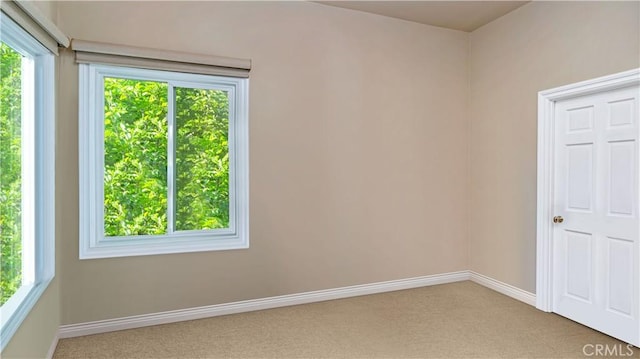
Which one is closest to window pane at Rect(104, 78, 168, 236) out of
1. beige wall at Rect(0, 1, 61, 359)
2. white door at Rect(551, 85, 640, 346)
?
beige wall at Rect(0, 1, 61, 359)

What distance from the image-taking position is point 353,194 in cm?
369

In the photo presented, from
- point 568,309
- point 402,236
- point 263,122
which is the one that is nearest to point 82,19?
point 263,122

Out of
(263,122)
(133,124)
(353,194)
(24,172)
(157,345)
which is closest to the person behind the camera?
(24,172)

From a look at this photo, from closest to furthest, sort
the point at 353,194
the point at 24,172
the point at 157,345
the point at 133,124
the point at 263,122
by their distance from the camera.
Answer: the point at 24,172 → the point at 157,345 → the point at 133,124 → the point at 263,122 → the point at 353,194

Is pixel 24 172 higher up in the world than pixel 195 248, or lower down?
higher up

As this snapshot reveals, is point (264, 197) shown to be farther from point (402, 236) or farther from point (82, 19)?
point (82, 19)

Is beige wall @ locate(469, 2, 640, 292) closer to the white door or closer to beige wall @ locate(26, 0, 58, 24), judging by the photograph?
the white door

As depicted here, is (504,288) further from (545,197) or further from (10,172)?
(10,172)

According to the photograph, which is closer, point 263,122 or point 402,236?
point 263,122

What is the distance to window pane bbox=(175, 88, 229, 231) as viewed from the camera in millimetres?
3168

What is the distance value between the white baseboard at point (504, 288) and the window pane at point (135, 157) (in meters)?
3.13

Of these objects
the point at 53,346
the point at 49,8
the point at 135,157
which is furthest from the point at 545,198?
the point at 49,8

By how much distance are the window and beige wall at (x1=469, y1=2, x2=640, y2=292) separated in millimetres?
3688

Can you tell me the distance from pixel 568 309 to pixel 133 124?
377 centimetres
